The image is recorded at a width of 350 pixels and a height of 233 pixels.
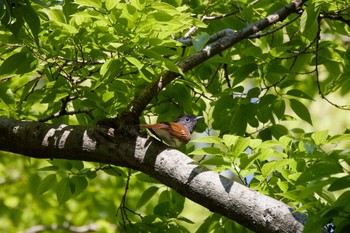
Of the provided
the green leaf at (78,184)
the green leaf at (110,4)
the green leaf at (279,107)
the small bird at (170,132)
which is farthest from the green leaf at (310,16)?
the green leaf at (78,184)

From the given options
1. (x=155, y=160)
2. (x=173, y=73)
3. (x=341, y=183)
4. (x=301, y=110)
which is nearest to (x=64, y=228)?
(x=301, y=110)

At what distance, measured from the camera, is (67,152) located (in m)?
3.66

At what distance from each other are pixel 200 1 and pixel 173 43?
168cm

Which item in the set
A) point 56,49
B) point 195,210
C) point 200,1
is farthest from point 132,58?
point 195,210

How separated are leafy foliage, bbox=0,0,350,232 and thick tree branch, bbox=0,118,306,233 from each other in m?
0.13

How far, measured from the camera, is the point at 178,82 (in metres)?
4.40

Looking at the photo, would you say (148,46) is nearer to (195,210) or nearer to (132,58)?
(132,58)

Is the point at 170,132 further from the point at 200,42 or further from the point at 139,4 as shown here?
the point at 139,4

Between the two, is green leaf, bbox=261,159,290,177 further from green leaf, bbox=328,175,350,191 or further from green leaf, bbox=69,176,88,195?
green leaf, bbox=69,176,88,195

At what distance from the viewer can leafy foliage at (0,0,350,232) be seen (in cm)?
332

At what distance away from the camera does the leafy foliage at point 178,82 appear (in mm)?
3318

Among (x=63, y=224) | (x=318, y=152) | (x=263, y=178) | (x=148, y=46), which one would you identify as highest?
(x=318, y=152)

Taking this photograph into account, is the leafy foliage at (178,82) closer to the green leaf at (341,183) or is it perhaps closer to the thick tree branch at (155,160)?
the green leaf at (341,183)

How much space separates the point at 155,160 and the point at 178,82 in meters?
1.15
